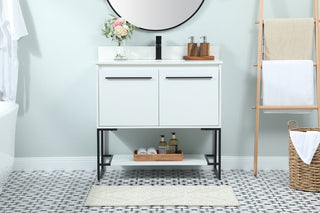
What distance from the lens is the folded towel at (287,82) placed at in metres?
3.18

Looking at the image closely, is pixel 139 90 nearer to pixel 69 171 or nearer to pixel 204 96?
pixel 204 96

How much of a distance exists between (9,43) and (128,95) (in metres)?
0.95

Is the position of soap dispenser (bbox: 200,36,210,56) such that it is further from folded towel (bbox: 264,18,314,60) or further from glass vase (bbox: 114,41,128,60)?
glass vase (bbox: 114,41,128,60)

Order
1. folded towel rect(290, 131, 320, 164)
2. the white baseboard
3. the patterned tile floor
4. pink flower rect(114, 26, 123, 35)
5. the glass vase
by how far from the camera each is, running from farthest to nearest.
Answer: the white baseboard → the glass vase → pink flower rect(114, 26, 123, 35) → folded towel rect(290, 131, 320, 164) → the patterned tile floor

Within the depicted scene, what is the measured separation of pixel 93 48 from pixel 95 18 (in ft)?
0.74

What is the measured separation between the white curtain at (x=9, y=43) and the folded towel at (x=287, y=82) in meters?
1.79

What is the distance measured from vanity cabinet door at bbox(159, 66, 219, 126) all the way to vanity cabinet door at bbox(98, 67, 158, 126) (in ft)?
0.21

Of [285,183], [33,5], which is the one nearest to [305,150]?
[285,183]

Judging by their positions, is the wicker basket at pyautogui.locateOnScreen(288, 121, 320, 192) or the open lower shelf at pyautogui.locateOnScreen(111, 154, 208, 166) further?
the open lower shelf at pyautogui.locateOnScreen(111, 154, 208, 166)

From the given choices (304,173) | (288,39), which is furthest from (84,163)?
(288,39)

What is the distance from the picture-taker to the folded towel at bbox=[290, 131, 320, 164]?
289 cm

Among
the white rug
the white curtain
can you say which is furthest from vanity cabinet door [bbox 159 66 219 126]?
the white curtain

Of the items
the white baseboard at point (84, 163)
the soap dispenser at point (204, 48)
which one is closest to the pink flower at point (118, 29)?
the soap dispenser at point (204, 48)

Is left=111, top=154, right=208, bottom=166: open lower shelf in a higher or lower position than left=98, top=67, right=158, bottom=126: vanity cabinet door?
lower
